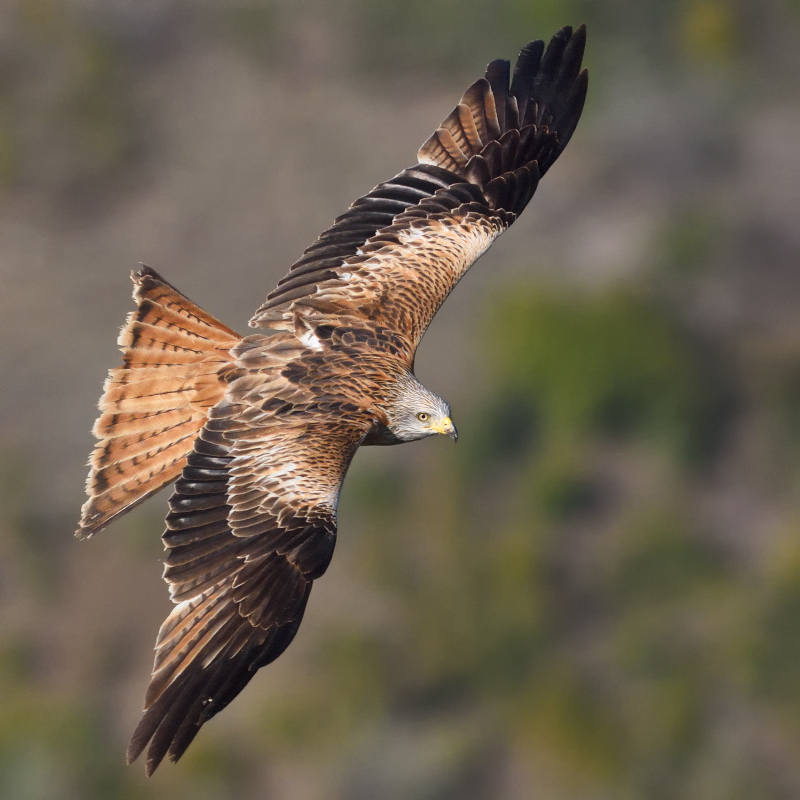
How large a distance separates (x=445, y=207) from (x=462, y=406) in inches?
906

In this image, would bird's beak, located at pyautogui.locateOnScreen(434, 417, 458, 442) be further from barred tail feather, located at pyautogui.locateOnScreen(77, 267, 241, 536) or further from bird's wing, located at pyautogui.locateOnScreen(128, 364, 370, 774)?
barred tail feather, located at pyautogui.locateOnScreen(77, 267, 241, 536)

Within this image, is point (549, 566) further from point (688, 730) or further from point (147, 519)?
point (147, 519)

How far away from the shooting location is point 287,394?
1127cm

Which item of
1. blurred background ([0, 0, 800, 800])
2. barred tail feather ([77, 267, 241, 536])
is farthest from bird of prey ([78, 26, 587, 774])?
blurred background ([0, 0, 800, 800])

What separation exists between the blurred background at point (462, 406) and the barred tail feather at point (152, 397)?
62.3 feet

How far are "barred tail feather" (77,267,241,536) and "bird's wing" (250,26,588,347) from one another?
0.49 meters

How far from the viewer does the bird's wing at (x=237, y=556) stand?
396 inches

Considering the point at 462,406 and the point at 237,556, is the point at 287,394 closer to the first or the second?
the point at 237,556

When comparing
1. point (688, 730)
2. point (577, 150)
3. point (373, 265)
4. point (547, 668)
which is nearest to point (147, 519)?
point (547, 668)

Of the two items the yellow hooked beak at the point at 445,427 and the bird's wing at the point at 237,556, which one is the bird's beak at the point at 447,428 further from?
the bird's wing at the point at 237,556

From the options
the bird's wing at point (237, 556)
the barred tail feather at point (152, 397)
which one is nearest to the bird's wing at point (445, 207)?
the barred tail feather at point (152, 397)

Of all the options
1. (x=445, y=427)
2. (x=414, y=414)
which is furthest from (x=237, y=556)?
(x=445, y=427)

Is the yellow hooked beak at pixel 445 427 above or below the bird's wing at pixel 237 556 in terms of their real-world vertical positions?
above

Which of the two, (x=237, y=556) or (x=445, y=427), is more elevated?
(x=445, y=427)
